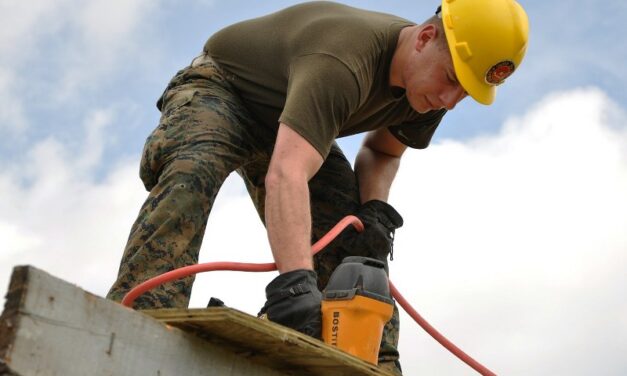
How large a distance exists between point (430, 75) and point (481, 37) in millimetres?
273

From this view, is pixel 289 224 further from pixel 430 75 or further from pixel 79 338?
pixel 79 338

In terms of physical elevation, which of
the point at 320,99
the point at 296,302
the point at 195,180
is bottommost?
the point at 296,302

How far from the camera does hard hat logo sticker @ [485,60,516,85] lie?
4055 mm

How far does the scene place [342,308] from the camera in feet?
9.71

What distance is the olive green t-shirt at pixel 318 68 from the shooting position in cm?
350

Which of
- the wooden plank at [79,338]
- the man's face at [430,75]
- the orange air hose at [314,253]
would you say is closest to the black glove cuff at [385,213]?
the orange air hose at [314,253]

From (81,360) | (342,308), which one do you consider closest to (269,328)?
(81,360)

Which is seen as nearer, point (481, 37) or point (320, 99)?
point (320, 99)

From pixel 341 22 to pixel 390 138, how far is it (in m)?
0.97

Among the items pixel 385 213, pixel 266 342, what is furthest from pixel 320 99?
pixel 266 342

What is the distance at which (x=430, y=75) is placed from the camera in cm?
397

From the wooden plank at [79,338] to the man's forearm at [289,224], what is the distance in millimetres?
869

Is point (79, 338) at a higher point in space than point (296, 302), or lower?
lower

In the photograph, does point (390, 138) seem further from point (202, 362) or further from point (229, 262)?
point (202, 362)
